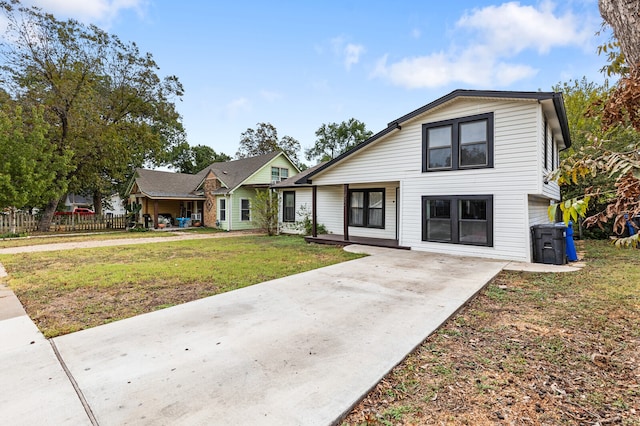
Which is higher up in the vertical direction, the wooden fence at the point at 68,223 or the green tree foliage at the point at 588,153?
the green tree foliage at the point at 588,153

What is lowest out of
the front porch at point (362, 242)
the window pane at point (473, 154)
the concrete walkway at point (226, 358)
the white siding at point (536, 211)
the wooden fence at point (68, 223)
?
the concrete walkway at point (226, 358)

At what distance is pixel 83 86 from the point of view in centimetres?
1730

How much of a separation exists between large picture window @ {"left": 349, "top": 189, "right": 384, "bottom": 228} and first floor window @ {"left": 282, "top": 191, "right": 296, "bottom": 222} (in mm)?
3720

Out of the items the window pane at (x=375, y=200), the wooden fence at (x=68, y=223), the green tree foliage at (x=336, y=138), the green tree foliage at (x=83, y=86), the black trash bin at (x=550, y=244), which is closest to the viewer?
the black trash bin at (x=550, y=244)

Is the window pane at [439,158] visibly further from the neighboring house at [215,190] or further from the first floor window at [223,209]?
the first floor window at [223,209]

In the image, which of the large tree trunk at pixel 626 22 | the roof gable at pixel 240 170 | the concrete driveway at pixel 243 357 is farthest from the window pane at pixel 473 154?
the roof gable at pixel 240 170

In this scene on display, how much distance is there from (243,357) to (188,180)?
22.8 m

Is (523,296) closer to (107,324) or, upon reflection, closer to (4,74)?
(107,324)

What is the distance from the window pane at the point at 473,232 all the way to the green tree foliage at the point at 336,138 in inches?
1287

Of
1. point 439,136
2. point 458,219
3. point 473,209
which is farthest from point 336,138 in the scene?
point 473,209

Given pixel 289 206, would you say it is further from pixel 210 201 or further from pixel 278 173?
pixel 210 201

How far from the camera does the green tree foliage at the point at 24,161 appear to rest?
13766 millimetres

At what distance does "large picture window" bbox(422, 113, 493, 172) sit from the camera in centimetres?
852

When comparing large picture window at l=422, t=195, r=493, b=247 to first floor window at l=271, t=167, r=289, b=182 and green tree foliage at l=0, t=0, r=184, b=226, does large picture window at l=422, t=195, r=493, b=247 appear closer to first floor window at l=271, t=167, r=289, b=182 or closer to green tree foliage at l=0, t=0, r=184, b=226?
first floor window at l=271, t=167, r=289, b=182
